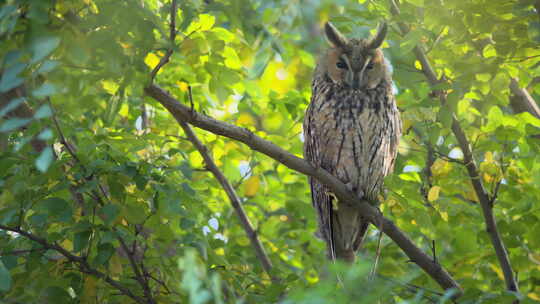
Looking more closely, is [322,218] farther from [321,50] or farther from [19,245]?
[19,245]

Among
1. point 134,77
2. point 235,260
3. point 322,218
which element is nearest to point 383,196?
point 322,218

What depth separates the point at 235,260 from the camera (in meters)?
2.98

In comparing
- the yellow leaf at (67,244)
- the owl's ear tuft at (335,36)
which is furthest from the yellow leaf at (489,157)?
the yellow leaf at (67,244)

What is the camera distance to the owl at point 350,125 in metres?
3.33

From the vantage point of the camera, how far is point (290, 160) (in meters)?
2.38

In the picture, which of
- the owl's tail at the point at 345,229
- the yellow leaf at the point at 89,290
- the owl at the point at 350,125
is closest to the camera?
the yellow leaf at the point at 89,290

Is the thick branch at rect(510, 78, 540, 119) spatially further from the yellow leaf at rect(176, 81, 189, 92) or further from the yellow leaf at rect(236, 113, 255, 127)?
the yellow leaf at rect(176, 81, 189, 92)

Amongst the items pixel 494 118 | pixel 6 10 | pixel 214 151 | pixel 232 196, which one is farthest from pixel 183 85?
pixel 6 10

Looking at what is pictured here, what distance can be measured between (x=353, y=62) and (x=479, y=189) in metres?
0.97

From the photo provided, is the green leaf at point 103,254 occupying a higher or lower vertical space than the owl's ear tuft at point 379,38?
lower

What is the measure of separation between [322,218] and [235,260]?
2.31ft

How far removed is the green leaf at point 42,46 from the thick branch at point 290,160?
0.71 m

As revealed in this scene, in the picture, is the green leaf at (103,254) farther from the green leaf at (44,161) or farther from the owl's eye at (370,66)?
the owl's eye at (370,66)

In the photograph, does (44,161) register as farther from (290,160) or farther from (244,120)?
(244,120)
